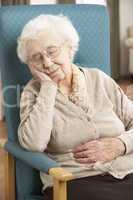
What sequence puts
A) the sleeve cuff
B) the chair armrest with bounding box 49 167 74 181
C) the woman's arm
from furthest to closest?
the woman's arm → the sleeve cuff → the chair armrest with bounding box 49 167 74 181

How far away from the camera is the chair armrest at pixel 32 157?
1.63 meters

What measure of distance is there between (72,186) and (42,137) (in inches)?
9.1

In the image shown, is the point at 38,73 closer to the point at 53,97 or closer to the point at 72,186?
the point at 53,97

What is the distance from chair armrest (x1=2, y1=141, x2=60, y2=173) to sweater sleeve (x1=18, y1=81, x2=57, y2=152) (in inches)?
1.2

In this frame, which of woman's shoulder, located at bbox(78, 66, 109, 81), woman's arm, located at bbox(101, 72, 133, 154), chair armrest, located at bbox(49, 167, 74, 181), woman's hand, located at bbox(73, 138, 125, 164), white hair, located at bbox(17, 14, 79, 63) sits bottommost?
woman's hand, located at bbox(73, 138, 125, 164)

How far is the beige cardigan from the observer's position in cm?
176

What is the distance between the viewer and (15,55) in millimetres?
1928

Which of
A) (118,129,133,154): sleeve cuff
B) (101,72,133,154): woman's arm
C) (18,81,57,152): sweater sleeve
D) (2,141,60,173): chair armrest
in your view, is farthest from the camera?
(101,72,133,154): woman's arm

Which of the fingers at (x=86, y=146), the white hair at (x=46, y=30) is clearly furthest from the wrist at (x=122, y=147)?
the white hair at (x=46, y=30)

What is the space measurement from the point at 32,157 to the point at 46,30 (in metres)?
0.53

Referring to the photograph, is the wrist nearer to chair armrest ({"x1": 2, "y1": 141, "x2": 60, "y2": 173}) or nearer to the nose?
chair armrest ({"x1": 2, "y1": 141, "x2": 60, "y2": 173})

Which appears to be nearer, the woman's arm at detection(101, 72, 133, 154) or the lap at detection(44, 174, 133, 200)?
the lap at detection(44, 174, 133, 200)

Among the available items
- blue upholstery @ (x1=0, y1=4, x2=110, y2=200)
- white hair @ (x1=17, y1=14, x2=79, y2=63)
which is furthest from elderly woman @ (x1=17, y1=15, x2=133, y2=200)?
blue upholstery @ (x1=0, y1=4, x2=110, y2=200)

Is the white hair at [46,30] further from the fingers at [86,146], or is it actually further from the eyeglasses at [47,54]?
the fingers at [86,146]
